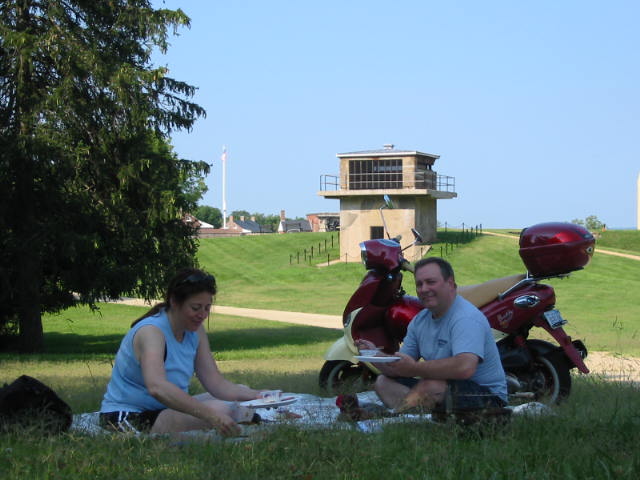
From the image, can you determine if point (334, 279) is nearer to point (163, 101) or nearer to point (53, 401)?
point (163, 101)

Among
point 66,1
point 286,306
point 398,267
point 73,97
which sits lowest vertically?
point 286,306

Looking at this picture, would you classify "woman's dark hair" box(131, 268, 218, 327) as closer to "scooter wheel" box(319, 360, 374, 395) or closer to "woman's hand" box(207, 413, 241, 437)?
"woman's hand" box(207, 413, 241, 437)

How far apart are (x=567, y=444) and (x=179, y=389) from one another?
2096 mm

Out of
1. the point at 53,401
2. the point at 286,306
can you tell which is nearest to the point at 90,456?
the point at 53,401

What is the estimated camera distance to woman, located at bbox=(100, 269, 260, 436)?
4.63 m

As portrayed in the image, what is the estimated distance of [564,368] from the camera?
6.87 m

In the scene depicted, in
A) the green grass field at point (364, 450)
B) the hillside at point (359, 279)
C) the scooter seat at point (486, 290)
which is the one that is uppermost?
the scooter seat at point (486, 290)

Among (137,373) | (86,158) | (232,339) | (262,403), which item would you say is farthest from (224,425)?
(232,339)

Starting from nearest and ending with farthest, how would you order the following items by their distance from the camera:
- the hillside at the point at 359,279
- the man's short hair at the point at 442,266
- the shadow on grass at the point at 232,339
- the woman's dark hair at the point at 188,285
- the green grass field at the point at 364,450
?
the green grass field at the point at 364,450 < the woman's dark hair at the point at 188,285 < the man's short hair at the point at 442,266 < the shadow on grass at the point at 232,339 < the hillside at the point at 359,279

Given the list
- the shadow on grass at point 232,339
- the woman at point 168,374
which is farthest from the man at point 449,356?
the shadow on grass at point 232,339

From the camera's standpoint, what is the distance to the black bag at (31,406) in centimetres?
492

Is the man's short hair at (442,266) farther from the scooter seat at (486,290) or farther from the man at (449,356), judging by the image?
the scooter seat at (486,290)

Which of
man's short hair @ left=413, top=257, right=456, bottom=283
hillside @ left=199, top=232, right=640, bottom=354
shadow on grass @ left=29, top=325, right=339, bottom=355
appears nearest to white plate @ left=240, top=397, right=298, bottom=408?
man's short hair @ left=413, top=257, right=456, bottom=283

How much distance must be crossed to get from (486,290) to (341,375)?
5.21ft
